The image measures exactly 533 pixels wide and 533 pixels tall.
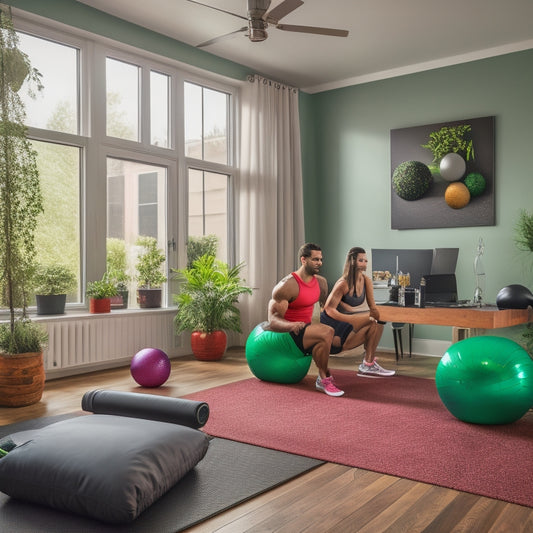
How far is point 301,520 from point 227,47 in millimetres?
4936

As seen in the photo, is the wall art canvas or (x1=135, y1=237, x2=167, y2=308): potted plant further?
the wall art canvas

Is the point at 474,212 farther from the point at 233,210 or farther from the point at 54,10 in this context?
the point at 54,10

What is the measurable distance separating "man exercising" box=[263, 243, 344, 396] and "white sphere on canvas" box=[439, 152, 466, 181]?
7.44 ft

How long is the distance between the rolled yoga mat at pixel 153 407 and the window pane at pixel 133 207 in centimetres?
256

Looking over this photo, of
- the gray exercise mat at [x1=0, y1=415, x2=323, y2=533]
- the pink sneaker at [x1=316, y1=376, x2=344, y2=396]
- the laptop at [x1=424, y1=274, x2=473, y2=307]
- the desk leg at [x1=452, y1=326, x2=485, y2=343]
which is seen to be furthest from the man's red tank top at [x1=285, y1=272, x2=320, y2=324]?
the gray exercise mat at [x1=0, y1=415, x2=323, y2=533]

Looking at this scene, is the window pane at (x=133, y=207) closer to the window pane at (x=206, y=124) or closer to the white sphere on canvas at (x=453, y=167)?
the window pane at (x=206, y=124)

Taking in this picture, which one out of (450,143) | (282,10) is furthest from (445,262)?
(282,10)

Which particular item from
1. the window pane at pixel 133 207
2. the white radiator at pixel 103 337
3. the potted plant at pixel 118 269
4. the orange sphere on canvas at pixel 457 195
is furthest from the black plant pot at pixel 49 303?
the orange sphere on canvas at pixel 457 195

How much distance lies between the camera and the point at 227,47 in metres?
5.97

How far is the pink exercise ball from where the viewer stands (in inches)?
175

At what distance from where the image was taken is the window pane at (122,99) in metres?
5.48

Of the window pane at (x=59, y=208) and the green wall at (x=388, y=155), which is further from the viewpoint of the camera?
the green wall at (x=388, y=155)

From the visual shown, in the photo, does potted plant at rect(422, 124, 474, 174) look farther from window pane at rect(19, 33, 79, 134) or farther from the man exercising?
window pane at rect(19, 33, 79, 134)

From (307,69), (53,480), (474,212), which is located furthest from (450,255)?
(53,480)
